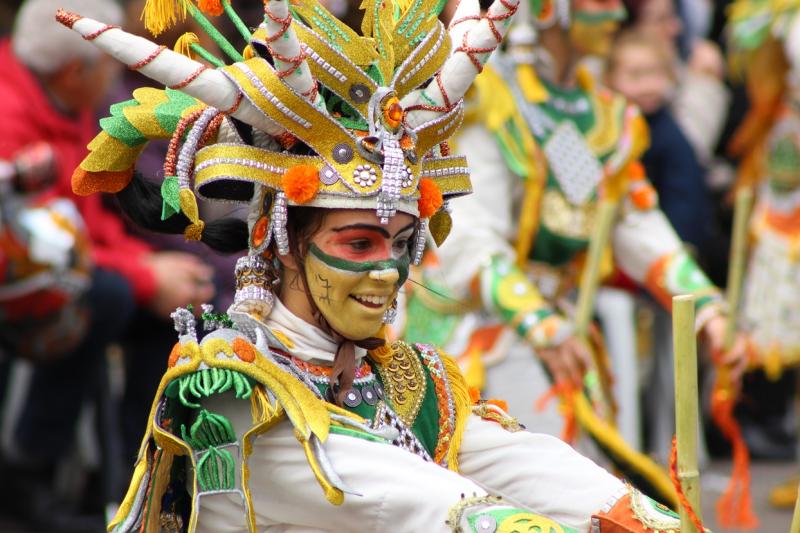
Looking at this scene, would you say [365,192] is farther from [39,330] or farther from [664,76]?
[664,76]

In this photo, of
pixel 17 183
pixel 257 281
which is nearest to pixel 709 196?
pixel 17 183

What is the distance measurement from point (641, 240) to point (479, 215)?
0.54 m

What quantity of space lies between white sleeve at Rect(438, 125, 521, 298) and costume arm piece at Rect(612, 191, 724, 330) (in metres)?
0.36

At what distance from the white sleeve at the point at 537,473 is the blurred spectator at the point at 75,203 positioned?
8.68 feet

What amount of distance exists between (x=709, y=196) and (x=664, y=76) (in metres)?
0.83

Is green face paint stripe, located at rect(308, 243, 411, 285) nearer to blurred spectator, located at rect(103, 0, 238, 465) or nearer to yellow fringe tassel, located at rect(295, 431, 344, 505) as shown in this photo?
yellow fringe tassel, located at rect(295, 431, 344, 505)

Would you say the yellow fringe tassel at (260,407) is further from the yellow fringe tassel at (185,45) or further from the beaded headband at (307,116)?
the yellow fringe tassel at (185,45)

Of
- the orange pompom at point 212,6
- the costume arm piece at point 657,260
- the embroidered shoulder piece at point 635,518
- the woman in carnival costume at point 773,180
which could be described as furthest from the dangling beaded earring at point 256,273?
the woman in carnival costume at point 773,180

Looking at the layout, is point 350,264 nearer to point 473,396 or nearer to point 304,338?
point 304,338

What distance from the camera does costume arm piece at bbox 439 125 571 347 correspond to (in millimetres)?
5121

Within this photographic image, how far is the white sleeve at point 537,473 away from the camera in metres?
3.33

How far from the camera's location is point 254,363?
3.18 m

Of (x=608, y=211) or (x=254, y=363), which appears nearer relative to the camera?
(x=254, y=363)

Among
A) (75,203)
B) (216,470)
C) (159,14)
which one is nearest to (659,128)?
(75,203)
